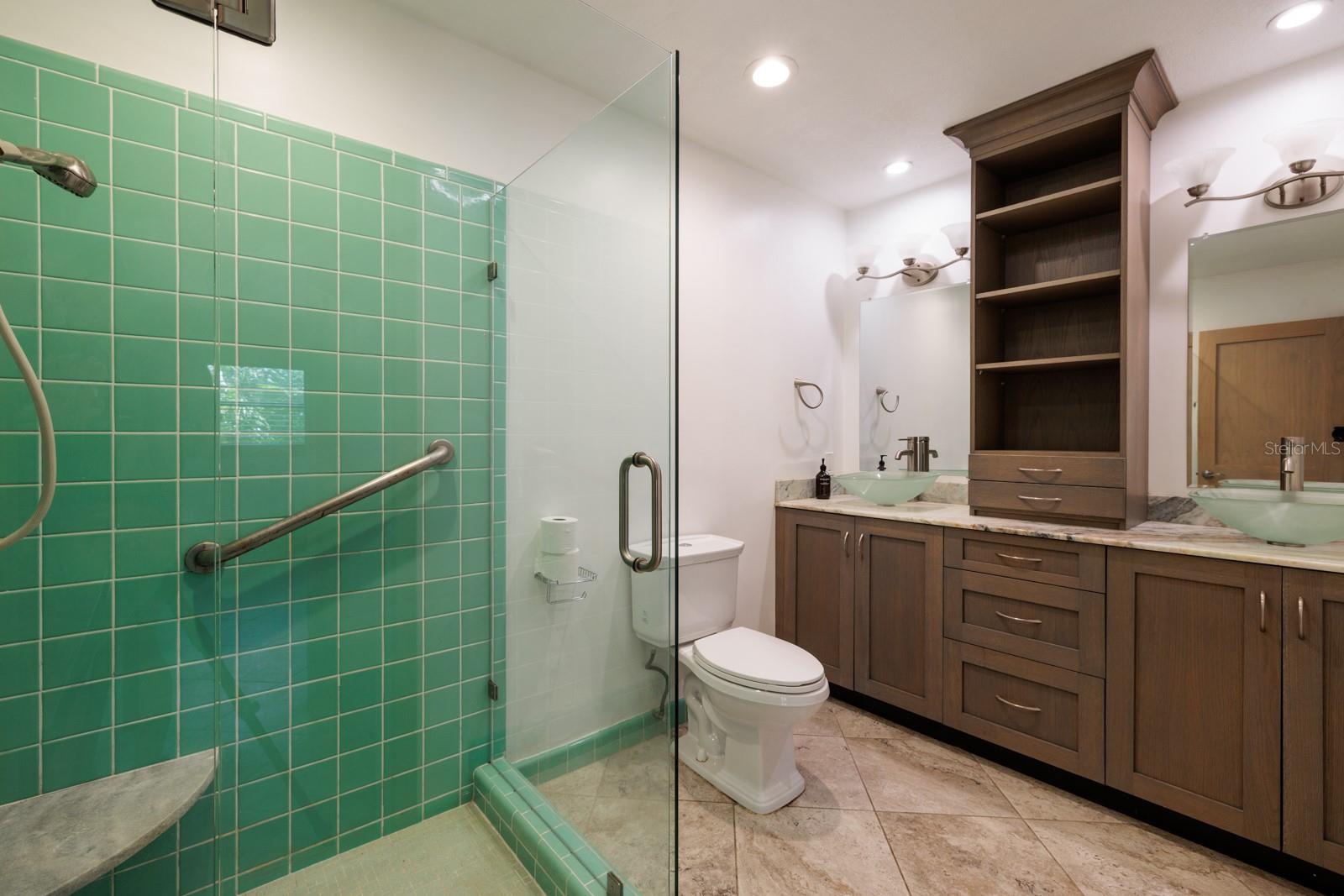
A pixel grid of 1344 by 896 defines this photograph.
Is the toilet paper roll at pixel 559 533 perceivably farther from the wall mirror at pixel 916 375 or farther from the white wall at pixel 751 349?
the wall mirror at pixel 916 375

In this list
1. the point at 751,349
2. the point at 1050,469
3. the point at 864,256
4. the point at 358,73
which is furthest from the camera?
the point at 864,256

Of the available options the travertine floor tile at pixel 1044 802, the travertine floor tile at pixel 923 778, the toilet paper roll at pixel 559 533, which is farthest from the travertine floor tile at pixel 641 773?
the travertine floor tile at pixel 1044 802

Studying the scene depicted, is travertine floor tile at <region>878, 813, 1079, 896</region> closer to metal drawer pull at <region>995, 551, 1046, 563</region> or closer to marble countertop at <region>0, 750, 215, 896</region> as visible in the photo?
metal drawer pull at <region>995, 551, 1046, 563</region>

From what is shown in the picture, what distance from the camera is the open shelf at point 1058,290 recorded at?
1.99 m

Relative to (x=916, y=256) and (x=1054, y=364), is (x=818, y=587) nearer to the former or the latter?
(x=1054, y=364)

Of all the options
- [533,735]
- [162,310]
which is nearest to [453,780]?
[533,735]

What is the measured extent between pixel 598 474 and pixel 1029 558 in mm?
1582

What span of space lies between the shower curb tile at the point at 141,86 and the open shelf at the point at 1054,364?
2.61 metres

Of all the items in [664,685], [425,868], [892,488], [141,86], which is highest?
[141,86]

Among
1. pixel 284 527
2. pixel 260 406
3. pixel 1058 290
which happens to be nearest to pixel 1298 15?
pixel 1058 290

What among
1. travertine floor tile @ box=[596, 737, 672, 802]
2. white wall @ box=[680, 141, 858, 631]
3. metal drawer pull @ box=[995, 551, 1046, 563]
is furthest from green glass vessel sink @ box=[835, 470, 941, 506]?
travertine floor tile @ box=[596, 737, 672, 802]

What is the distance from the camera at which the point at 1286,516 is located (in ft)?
4.98

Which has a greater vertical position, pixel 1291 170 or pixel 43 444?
pixel 1291 170

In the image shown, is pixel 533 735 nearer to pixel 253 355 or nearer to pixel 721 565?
pixel 721 565
